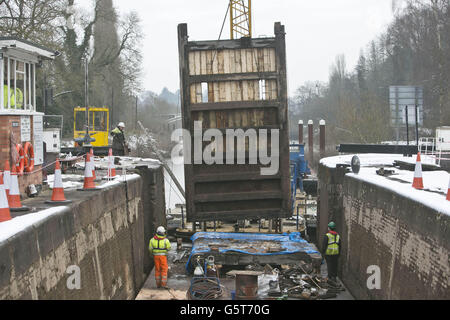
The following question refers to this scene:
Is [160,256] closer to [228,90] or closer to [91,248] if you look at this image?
[91,248]

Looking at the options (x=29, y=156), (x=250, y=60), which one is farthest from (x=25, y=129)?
(x=250, y=60)

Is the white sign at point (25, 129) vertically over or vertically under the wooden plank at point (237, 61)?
under

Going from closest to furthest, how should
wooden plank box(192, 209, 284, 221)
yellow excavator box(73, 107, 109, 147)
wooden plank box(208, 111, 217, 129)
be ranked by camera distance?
wooden plank box(208, 111, 217, 129)
wooden plank box(192, 209, 284, 221)
yellow excavator box(73, 107, 109, 147)

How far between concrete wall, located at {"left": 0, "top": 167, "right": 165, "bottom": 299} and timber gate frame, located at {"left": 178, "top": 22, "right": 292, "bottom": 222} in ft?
5.66

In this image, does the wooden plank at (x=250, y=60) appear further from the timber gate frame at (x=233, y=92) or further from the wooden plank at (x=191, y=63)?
the wooden plank at (x=191, y=63)

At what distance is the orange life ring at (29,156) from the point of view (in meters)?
10.1

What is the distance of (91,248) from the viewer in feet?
29.9

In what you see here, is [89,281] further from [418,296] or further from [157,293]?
[418,296]

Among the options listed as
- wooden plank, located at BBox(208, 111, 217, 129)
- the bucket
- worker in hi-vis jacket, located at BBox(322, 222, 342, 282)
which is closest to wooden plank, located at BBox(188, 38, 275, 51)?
wooden plank, located at BBox(208, 111, 217, 129)

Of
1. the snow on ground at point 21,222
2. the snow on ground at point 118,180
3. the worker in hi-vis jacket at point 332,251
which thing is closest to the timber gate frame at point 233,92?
the snow on ground at point 118,180

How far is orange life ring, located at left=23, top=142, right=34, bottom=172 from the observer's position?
10.1m

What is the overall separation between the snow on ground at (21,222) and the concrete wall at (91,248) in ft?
0.23

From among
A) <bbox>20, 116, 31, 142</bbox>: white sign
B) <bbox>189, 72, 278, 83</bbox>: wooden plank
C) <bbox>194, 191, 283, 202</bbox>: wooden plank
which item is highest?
<bbox>189, 72, 278, 83</bbox>: wooden plank

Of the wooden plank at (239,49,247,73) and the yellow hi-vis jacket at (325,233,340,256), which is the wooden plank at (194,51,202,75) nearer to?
the wooden plank at (239,49,247,73)
